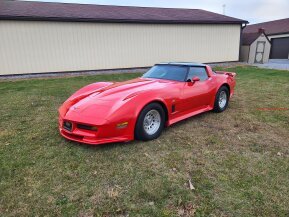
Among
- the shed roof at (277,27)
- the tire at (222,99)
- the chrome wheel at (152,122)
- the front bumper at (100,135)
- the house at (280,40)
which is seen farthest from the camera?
the shed roof at (277,27)

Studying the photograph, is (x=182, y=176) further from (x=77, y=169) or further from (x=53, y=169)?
(x=53, y=169)

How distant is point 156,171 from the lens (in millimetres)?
3293

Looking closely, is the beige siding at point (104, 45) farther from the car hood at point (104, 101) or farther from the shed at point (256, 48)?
the car hood at point (104, 101)

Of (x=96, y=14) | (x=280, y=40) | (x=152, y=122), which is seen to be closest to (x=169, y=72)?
(x=152, y=122)

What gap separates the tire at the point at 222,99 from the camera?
5684 millimetres

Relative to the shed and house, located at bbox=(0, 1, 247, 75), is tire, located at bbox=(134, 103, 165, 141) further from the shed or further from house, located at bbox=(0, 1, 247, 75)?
the shed

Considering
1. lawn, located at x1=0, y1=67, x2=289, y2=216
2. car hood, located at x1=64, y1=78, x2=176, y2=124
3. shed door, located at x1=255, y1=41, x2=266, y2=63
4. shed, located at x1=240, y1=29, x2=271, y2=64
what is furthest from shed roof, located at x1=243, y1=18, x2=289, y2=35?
car hood, located at x1=64, y1=78, x2=176, y2=124

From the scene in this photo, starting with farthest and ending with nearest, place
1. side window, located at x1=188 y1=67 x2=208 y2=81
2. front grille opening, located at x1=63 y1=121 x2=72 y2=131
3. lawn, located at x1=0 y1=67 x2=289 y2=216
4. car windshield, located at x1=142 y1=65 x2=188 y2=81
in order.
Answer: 1. side window, located at x1=188 y1=67 x2=208 y2=81
2. car windshield, located at x1=142 y1=65 x2=188 y2=81
3. front grille opening, located at x1=63 y1=121 x2=72 y2=131
4. lawn, located at x1=0 y1=67 x2=289 y2=216

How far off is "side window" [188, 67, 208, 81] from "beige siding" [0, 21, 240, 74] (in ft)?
30.2

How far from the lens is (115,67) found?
14289mm

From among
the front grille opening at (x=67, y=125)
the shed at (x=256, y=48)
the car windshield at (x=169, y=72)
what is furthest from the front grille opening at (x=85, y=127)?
the shed at (x=256, y=48)

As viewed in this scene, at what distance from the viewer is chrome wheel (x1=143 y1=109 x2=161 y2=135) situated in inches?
165

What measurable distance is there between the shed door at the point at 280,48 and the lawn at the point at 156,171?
842 inches

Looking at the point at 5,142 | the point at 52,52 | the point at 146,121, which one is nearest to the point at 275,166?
the point at 146,121
